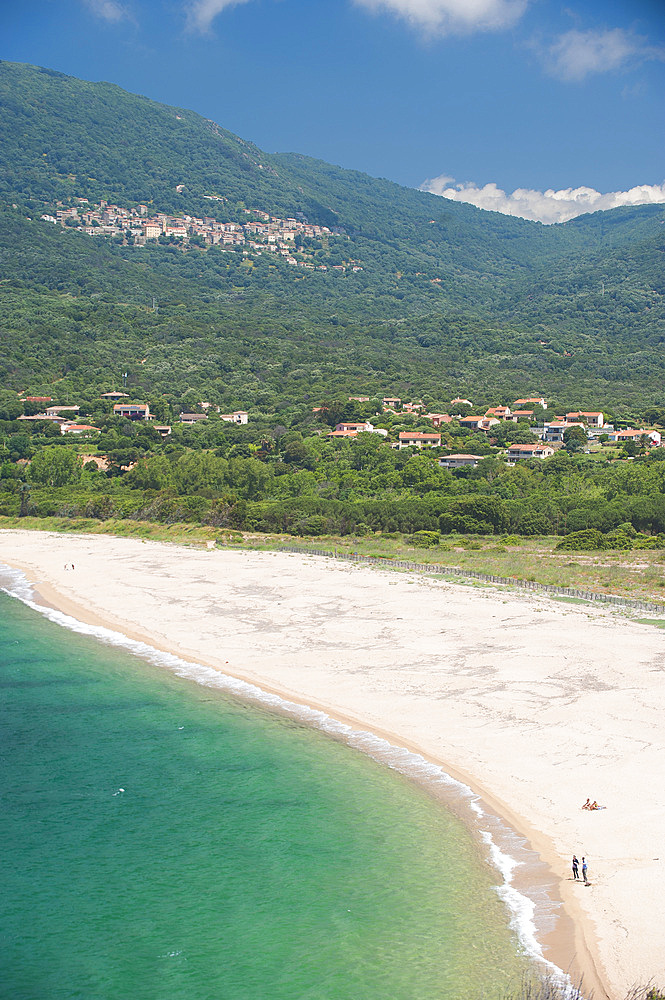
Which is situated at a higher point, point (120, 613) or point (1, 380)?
point (1, 380)

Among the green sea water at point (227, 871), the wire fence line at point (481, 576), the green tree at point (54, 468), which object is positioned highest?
the green tree at point (54, 468)

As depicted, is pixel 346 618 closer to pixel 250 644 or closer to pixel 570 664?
pixel 250 644

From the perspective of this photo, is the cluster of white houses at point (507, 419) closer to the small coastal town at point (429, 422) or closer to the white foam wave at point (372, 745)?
the small coastal town at point (429, 422)

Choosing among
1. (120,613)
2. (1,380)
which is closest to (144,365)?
(1,380)

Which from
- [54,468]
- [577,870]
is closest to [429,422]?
[54,468]

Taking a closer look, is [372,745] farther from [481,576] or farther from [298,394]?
[298,394]

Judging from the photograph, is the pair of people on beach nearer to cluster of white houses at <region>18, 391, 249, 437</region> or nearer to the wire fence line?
the wire fence line

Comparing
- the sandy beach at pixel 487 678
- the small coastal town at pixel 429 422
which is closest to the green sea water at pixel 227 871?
the sandy beach at pixel 487 678
